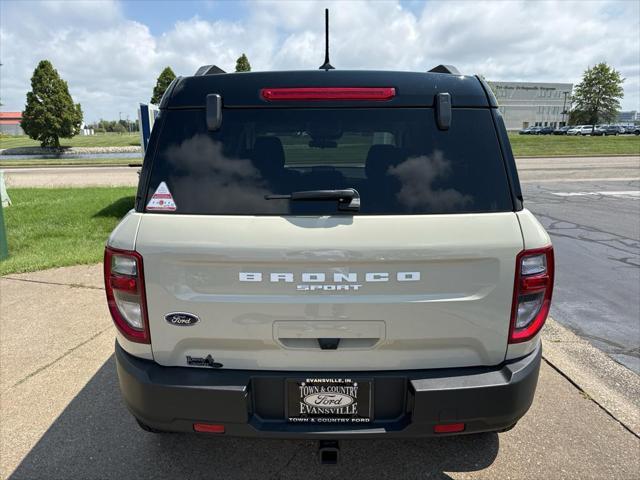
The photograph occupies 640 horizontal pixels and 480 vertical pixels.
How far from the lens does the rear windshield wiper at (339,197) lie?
1.91m

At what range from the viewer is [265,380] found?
1.96 meters

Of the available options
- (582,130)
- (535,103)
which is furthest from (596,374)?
(535,103)

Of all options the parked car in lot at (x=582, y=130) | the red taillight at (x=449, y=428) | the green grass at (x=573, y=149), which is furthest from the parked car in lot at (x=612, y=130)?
the red taillight at (x=449, y=428)

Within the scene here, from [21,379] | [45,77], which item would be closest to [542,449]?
[21,379]

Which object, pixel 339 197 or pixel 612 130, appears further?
pixel 612 130

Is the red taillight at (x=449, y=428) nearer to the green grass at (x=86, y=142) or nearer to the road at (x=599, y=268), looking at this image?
the road at (x=599, y=268)

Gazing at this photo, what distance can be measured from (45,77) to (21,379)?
141ft

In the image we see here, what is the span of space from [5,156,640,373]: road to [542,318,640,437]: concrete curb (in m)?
0.17

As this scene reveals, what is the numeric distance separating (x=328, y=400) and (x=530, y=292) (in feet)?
3.24

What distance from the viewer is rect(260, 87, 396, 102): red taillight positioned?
2021 millimetres

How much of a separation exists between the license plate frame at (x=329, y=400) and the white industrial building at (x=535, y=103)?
104 metres

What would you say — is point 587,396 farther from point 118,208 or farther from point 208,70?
point 118,208

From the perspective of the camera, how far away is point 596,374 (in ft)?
11.3

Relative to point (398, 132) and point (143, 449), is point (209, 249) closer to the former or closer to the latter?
point (398, 132)
